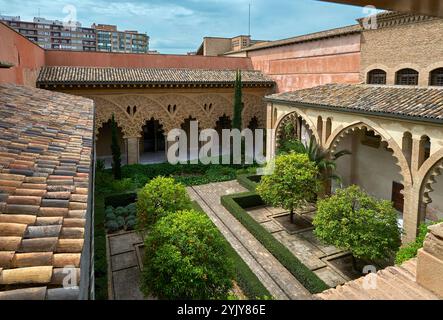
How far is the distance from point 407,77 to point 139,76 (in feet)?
44.3

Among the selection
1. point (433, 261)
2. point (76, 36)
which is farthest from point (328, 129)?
point (76, 36)

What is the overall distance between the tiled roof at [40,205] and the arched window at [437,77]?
1142cm

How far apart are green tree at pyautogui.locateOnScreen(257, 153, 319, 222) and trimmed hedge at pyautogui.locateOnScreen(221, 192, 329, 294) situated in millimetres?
1145

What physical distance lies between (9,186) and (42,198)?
45 centimetres

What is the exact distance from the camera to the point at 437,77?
11.7 meters

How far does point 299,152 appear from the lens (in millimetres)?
13375

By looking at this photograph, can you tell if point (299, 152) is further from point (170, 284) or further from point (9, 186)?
point (9, 186)

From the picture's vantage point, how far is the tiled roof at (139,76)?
686 inches

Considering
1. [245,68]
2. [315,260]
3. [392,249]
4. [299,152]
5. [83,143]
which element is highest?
[245,68]

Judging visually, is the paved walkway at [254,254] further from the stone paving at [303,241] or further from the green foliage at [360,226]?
the green foliage at [360,226]

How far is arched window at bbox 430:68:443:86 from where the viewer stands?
1159cm

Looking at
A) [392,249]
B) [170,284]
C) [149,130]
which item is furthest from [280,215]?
[149,130]

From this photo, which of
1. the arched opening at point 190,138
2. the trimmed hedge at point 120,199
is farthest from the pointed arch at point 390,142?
the arched opening at point 190,138
